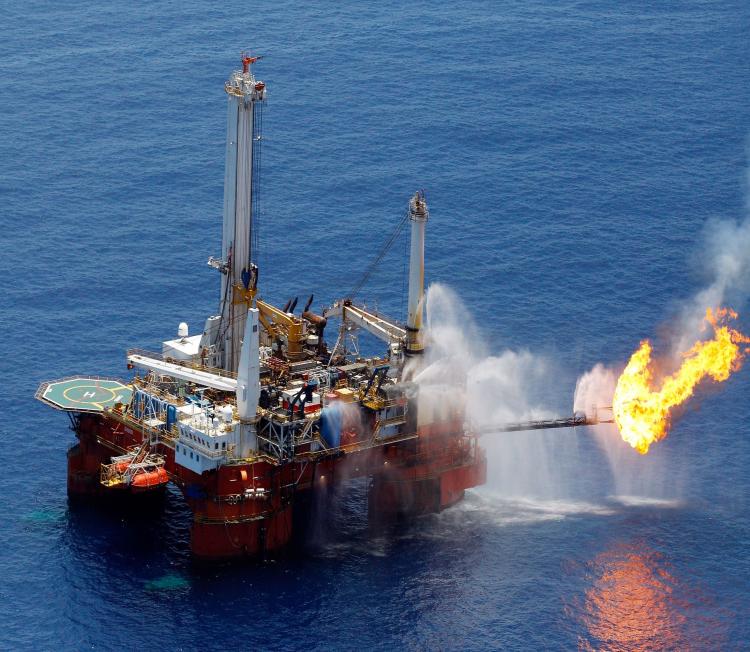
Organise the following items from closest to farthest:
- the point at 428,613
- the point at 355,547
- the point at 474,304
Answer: the point at 428,613
the point at 355,547
the point at 474,304

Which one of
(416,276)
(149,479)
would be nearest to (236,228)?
(416,276)

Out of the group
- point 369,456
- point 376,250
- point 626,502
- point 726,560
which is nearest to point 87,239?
point 376,250

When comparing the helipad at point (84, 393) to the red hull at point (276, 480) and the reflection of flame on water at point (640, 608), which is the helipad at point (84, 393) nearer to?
the red hull at point (276, 480)

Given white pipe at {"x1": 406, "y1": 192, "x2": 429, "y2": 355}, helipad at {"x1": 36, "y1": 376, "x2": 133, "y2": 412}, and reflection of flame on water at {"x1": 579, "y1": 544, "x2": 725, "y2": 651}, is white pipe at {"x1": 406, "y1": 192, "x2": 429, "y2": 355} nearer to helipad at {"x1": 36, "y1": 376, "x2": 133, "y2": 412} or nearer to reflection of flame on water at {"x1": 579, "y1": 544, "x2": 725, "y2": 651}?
reflection of flame on water at {"x1": 579, "y1": 544, "x2": 725, "y2": 651}

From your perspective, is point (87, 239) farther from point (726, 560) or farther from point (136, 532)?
point (726, 560)

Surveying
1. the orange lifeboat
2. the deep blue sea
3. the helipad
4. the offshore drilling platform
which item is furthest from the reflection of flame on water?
the helipad

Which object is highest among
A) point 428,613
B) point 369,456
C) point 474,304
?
point 474,304
